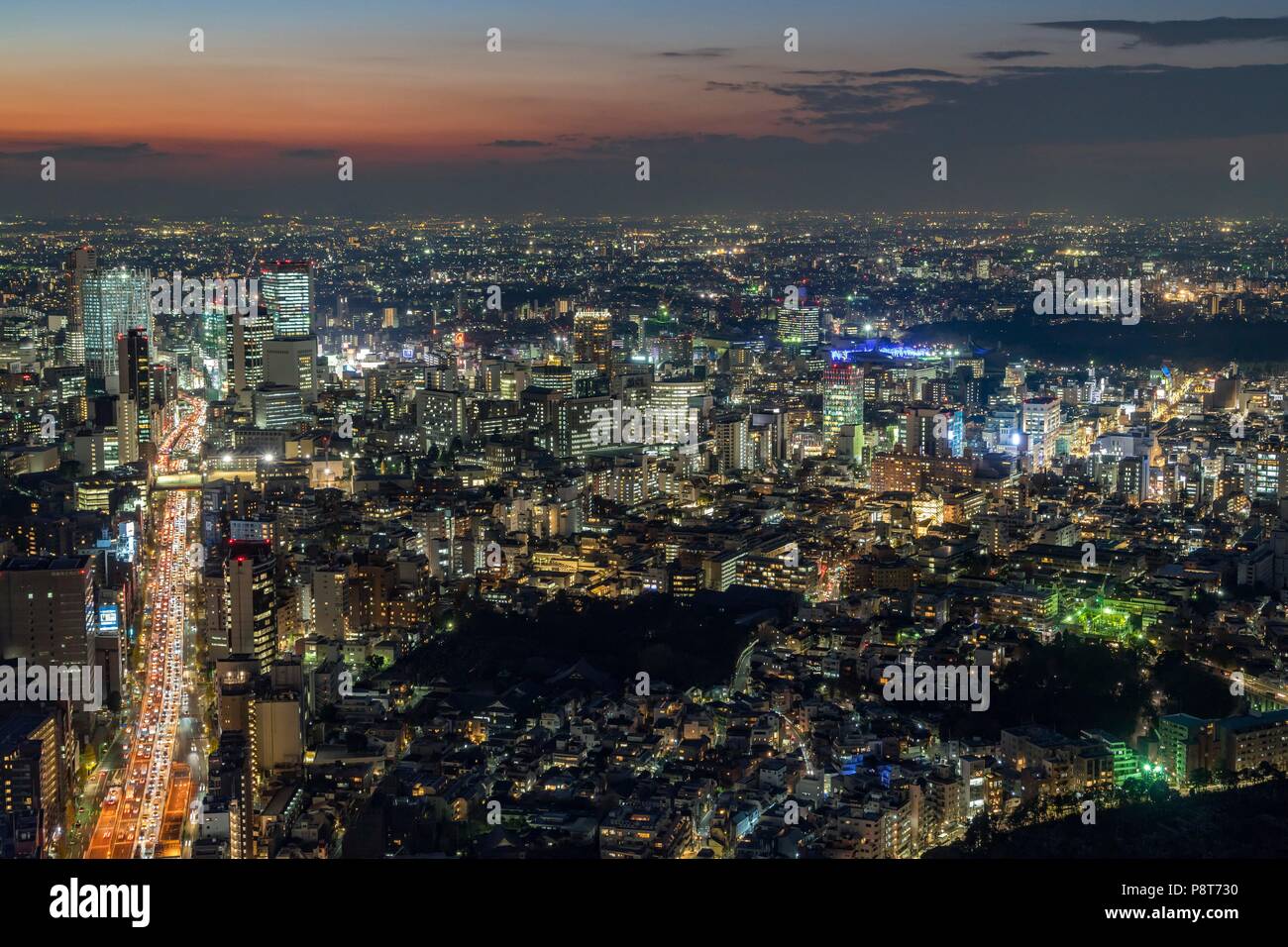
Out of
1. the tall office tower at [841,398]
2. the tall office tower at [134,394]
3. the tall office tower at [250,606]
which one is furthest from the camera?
the tall office tower at [841,398]

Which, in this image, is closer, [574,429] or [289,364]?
[574,429]

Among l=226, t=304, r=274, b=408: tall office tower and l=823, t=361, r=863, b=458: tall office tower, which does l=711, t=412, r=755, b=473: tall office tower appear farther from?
l=226, t=304, r=274, b=408: tall office tower


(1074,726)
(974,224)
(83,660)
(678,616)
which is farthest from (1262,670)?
(974,224)

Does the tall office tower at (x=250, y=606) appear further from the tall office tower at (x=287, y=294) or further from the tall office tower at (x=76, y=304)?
the tall office tower at (x=76, y=304)

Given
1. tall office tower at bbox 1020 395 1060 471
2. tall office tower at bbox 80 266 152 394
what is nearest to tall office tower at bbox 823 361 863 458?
tall office tower at bbox 1020 395 1060 471

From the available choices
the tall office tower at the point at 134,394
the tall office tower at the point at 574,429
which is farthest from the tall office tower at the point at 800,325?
the tall office tower at the point at 134,394

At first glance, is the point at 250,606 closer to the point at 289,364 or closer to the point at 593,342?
the point at 289,364

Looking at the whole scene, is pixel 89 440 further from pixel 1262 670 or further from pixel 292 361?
pixel 1262 670

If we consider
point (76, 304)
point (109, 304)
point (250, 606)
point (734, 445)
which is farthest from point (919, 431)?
point (76, 304)

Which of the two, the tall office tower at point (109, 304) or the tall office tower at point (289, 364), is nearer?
the tall office tower at point (289, 364)
